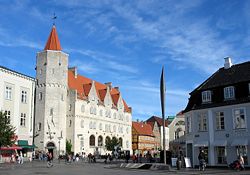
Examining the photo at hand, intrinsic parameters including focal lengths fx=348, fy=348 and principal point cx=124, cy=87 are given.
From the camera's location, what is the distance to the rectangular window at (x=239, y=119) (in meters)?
34.1

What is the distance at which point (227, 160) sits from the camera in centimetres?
3462

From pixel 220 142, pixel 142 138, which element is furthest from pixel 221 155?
pixel 142 138

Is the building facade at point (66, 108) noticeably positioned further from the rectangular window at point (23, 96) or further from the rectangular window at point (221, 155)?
the rectangular window at point (221, 155)

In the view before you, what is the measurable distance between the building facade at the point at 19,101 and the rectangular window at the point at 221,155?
3002 cm

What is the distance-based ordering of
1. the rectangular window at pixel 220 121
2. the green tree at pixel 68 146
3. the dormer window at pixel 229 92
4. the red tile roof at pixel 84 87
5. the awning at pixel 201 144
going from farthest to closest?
1. the red tile roof at pixel 84 87
2. the green tree at pixel 68 146
3. the awning at pixel 201 144
4. the rectangular window at pixel 220 121
5. the dormer window at pixel 229 92

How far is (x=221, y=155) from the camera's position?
35500 mm

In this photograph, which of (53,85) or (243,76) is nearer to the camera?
(243,76)

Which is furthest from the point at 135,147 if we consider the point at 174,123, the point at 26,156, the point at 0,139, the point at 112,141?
the point at 0,139

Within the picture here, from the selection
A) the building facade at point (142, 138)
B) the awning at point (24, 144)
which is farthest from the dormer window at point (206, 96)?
the building facade at point (142, 138)

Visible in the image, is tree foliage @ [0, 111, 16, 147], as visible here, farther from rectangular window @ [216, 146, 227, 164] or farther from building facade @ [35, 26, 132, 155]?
building facade @ [35, 26, 132, 155]

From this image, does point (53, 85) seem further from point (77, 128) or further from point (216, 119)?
point (216, 119)

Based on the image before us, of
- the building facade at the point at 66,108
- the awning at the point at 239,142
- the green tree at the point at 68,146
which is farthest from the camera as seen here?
the green tree at the point at 68,146

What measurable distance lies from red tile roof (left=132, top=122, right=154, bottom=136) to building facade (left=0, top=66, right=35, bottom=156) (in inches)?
2236

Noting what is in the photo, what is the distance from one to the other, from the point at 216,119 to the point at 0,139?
2394 centimetres
